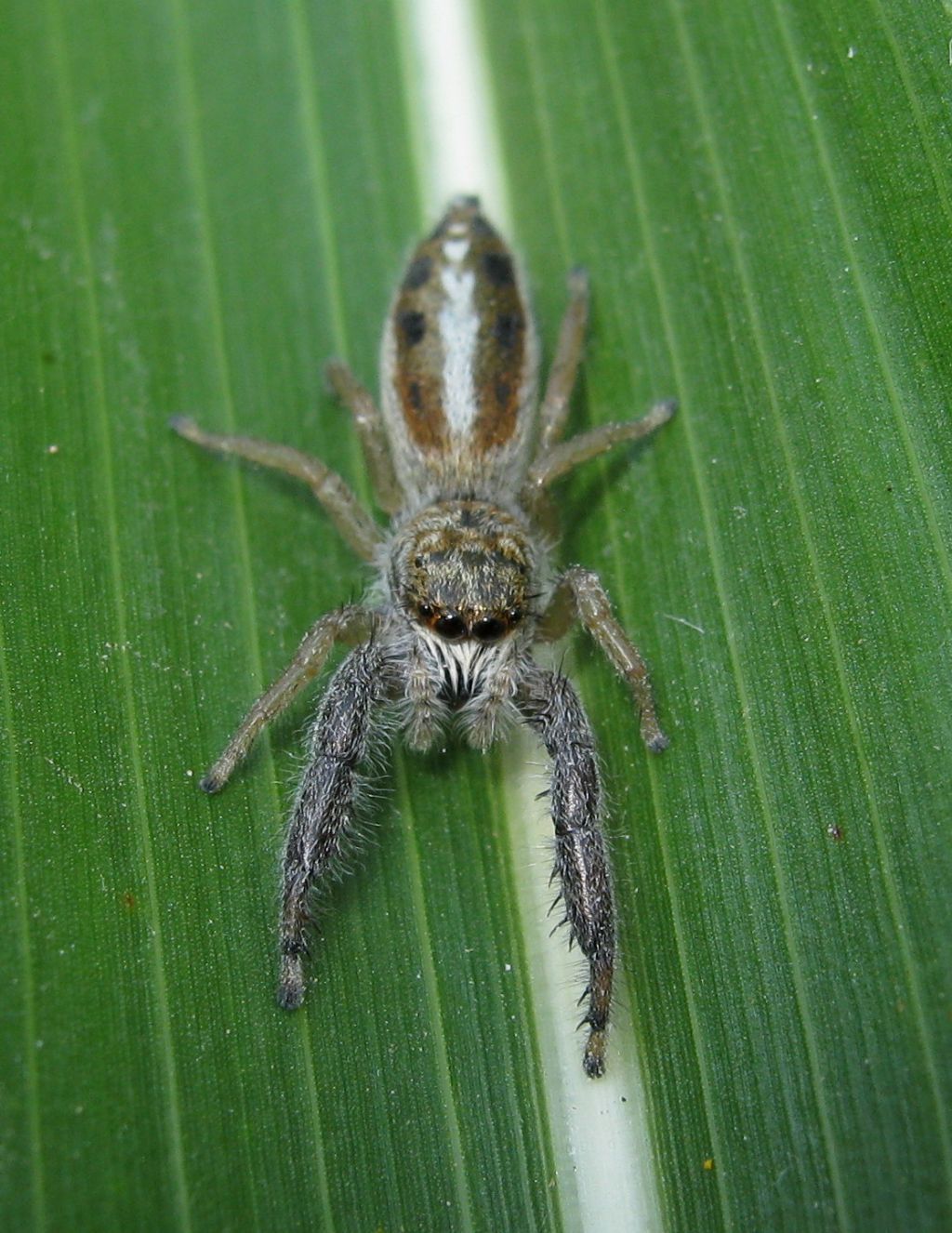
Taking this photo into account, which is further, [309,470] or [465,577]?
[309,470]

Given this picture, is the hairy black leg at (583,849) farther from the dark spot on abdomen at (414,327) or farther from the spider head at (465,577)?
the dark spot on abdomen at (414,327)

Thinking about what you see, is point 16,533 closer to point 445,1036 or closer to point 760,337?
point 445,1036

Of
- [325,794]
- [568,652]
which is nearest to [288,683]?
[325,794]

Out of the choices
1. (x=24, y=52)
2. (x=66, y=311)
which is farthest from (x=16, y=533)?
(x=24, y=52)

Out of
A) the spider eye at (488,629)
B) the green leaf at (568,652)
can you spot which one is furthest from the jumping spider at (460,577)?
the green leaf at (568,652)

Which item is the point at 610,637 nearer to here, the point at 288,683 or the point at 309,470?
the point at 288,683

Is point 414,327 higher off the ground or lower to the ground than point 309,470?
higher

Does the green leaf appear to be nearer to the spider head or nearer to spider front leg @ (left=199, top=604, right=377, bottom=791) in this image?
spider front leg @ (left=199, top=604, right=377, bottom=791)

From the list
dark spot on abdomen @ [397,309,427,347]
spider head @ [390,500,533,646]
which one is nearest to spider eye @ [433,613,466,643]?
spider head @ [390,500,533,646]
